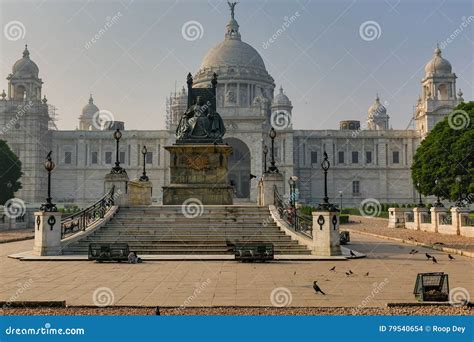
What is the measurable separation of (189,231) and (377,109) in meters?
111

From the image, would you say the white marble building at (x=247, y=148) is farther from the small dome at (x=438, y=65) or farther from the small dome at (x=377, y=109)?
the small dome at (x=377, y=109)

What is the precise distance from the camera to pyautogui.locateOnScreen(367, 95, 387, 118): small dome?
127 m

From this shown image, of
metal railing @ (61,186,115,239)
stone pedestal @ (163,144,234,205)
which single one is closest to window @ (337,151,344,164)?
stone pedestal @ (163,144,234,205)

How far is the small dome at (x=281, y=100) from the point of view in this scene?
107688mm

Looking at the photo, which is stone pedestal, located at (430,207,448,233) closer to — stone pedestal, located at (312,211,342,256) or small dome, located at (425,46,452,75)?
stone pedestal, located at (312,211,342,256)

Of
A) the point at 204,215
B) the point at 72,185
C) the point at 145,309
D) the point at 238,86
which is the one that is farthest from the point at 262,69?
the point at 145,309

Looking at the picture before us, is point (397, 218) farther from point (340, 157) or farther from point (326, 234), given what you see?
point (340, 157)

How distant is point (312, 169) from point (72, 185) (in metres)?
40.9

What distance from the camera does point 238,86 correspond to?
350 ft

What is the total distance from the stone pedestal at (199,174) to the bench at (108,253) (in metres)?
12.2

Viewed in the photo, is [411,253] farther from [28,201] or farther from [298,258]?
[28,201]

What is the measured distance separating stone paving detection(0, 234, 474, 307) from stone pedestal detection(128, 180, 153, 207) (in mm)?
13650

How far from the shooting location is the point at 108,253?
18.9 metres

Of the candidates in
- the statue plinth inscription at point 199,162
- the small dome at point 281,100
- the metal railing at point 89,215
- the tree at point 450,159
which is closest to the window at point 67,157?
the small dome at point 281,100
